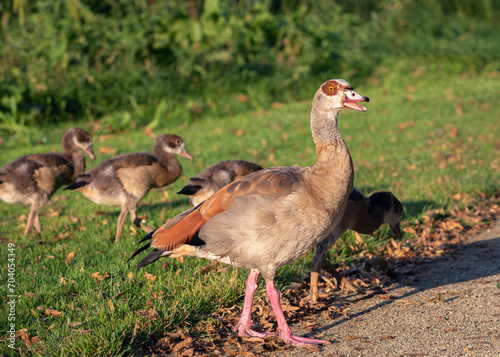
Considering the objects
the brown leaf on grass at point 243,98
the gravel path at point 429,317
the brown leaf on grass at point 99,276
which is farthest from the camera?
the brown leaf on grass at point 243,98

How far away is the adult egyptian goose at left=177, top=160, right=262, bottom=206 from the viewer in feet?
Result: 21.4

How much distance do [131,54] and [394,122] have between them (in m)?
6.24

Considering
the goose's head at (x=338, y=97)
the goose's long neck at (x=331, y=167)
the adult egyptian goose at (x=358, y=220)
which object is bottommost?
the adult egyptian goose at (x=358, y=220)

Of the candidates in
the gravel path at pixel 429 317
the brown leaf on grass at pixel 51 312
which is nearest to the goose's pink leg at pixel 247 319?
the gravel path at pixel 429 317

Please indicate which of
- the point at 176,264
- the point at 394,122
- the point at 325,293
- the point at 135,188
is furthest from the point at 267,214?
the point at 394,122

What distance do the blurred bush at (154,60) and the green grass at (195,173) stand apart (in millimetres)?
690

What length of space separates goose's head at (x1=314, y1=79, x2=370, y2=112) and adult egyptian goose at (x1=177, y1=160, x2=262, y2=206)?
218 cm

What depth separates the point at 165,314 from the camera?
4602 millimetres

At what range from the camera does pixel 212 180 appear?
6.57m

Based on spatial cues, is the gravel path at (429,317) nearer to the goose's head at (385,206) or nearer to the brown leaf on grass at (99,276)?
the goose's head at (385,206)

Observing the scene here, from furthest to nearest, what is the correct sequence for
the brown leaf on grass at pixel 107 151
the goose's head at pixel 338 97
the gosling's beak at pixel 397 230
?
the brown leaf on grass at pixel 107 151 → the gosling's beak at pixel 397 230 → the goose's head at pixel 338 97

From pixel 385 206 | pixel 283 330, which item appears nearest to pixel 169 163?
pixel 385 206

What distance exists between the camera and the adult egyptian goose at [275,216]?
4332 millimetres

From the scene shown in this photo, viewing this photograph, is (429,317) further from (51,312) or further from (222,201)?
(51,312)
